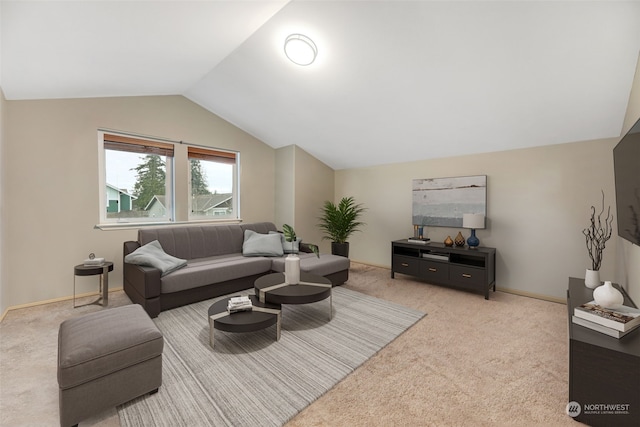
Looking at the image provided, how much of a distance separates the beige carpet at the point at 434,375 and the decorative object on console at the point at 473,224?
3.18ft

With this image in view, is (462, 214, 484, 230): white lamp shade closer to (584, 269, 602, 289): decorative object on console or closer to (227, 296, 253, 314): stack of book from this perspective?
(584, 269, 602, 289): decorative object on console

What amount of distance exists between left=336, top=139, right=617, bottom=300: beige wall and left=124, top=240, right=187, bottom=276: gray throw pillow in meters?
3.87

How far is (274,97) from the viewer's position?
12.9 ft

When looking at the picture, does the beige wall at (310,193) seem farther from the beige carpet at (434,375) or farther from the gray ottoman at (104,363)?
the gray ottoman at (104,363)

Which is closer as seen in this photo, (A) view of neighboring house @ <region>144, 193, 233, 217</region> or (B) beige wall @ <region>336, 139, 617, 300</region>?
(B) beige wall @ <region>336, 139, 617, 300</region>

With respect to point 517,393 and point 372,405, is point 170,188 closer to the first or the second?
point 372,405

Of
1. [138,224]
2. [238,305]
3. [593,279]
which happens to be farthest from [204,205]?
[593,279]

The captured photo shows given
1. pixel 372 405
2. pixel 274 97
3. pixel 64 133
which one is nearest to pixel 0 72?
pixel 64 133

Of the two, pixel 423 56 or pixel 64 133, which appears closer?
pixel 423 56

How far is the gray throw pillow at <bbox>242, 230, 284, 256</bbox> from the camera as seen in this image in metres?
4.19

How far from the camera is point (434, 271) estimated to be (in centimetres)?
404

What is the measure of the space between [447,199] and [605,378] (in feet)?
9.97

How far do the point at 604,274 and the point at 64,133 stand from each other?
6778mm

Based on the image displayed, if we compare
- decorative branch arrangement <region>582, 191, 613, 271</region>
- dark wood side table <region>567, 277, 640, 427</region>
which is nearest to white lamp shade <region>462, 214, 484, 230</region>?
decorative branch arrangement <region>582, 191, 613, 271</region>
